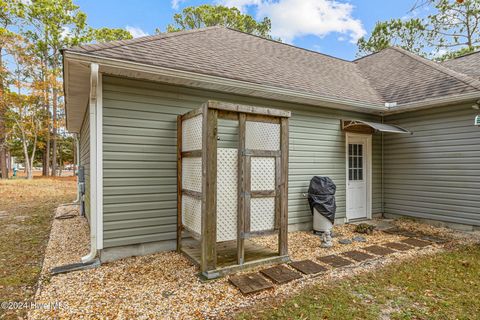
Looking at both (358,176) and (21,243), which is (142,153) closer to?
(21,243)

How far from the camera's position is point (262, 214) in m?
3.67

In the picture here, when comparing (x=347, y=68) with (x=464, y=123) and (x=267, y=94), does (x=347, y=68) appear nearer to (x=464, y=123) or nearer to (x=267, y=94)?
(x=464, y=123)

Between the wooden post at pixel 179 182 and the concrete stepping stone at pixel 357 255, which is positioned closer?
the concrete stepping stone at pixel 357 255

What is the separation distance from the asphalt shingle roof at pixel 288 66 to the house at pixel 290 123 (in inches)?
1.6

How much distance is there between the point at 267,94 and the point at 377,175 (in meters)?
3.86

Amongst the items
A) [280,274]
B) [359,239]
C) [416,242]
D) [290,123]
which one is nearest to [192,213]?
[280,274]

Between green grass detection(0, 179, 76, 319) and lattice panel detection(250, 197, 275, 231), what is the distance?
2.61 metres

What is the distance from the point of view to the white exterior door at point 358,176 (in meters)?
6.39

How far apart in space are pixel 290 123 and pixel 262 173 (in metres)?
2.09

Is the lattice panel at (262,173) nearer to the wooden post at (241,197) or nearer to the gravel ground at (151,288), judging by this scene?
the wooden post at (241,197)

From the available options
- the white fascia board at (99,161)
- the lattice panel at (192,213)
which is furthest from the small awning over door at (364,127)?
the white fascia board at (99,161)

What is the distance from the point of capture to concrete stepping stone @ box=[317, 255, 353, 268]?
3668mm

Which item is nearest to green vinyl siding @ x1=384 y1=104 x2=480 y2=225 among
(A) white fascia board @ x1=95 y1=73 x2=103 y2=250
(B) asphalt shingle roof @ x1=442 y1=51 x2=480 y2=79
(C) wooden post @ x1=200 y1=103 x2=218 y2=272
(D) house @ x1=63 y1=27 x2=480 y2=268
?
(D) house @ x1=63 y1=27 x2=480 y2=268

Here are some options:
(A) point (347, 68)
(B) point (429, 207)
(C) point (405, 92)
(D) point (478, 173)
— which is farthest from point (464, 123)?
(A) point (347, 68)
